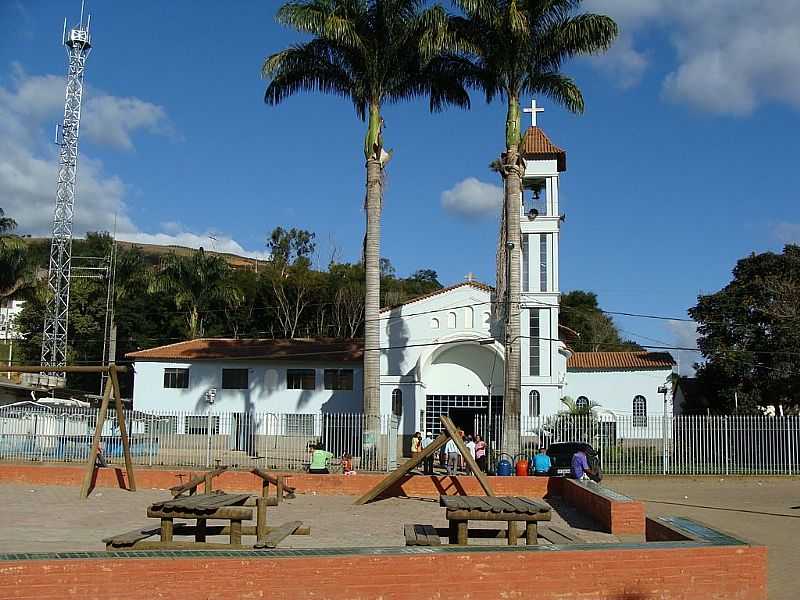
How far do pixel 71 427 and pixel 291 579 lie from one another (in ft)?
67.0

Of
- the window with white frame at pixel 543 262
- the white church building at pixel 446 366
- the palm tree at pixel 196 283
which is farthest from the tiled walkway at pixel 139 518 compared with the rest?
the palm tree at pixel 196 283

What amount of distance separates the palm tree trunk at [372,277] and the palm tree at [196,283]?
26282 mm

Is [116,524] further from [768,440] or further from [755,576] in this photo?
[768,440]

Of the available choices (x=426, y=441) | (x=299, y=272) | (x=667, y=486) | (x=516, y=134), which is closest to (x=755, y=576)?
(x=667, y=486)

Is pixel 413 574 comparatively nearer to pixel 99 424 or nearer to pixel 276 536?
pixel 276 536

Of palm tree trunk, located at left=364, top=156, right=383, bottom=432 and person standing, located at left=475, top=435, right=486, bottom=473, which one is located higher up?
palm tree trunk, located at left=364, top=156, right=383, bottom=432

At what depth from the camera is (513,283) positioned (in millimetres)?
26953

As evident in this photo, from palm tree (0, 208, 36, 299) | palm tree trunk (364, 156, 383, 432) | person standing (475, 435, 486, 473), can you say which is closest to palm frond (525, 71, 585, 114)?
palm tree trunk (364, 156, 383, 432)

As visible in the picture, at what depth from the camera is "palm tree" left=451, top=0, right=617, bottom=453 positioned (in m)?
26.6

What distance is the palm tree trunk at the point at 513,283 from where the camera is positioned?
2634cm

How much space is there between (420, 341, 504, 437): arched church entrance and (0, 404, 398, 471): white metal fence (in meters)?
11.4

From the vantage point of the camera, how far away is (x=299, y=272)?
60.3m

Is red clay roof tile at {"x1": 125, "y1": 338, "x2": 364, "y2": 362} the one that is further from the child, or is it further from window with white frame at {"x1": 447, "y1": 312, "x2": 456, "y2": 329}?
the child

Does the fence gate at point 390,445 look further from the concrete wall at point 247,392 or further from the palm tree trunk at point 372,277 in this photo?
the concrete wall at point 247,392
